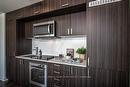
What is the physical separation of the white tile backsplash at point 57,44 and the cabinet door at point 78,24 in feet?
0.76

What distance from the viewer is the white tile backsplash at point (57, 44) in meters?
3.06

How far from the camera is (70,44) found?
3221 mm

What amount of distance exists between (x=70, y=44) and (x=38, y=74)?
116 cm

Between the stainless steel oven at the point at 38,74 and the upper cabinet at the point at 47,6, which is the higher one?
the upper cabinet at the point at 47,6

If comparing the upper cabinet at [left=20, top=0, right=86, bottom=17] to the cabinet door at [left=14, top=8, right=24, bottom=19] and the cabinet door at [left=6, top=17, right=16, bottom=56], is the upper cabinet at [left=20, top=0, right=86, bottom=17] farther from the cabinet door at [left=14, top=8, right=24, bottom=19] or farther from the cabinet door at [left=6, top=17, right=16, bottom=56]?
the cabinet door at [left=6, top=17, right=16, bottom=56]

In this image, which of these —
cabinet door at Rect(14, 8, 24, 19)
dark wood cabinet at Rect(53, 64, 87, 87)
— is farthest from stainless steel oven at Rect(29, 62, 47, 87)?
cabinet door at Rect(14, 8, 24, 19)

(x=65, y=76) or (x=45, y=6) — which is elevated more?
(x=45, y=6)

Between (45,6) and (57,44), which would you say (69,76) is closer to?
(57,44)

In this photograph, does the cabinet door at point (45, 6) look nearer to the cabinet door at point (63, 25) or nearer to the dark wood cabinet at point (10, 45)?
the cabinet door at point (63, 25)

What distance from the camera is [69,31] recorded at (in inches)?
118

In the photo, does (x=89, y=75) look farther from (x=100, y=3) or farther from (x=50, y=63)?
(x=100, y=3)

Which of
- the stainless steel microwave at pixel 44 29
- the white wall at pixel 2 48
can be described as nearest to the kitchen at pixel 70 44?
the stainless steel microwave at pixel 44 29

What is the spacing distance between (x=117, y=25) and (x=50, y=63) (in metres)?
1.69

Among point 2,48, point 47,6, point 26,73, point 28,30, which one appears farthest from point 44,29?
point 2,48
